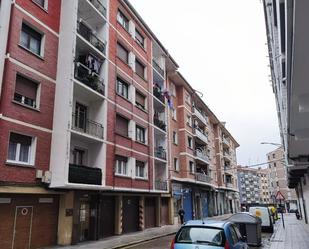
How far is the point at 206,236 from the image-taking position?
744cm

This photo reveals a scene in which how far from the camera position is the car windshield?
7277 mm

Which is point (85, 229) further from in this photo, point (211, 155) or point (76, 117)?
point (211, 155)

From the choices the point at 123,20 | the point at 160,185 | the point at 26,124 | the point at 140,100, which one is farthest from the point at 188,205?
the point at 26,124

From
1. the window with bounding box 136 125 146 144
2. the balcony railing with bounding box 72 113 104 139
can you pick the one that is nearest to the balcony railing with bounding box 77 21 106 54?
the balcony railing with bounding box 72 113 104 139

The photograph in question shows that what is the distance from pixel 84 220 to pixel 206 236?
1198 cm

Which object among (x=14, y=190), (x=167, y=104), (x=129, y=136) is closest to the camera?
(x=14, y=190)

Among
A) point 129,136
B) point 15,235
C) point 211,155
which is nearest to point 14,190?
point 15,235

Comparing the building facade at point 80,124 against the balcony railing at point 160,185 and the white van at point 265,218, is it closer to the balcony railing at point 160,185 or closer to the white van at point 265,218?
the balcony railing at point 160,185

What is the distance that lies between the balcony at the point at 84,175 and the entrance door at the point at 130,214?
17.1 ft

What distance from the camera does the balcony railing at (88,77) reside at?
58.4 ft

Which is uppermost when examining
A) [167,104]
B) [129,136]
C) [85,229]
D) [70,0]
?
[70,0]

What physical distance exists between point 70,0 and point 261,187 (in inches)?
5199

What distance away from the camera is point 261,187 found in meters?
135

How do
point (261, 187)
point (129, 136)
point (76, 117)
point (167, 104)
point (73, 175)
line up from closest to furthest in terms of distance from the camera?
1. point (73, 175)
2. point (76, 117)
3. point (129, 136)
4. point (167, 104)
5. point (261, 187)
